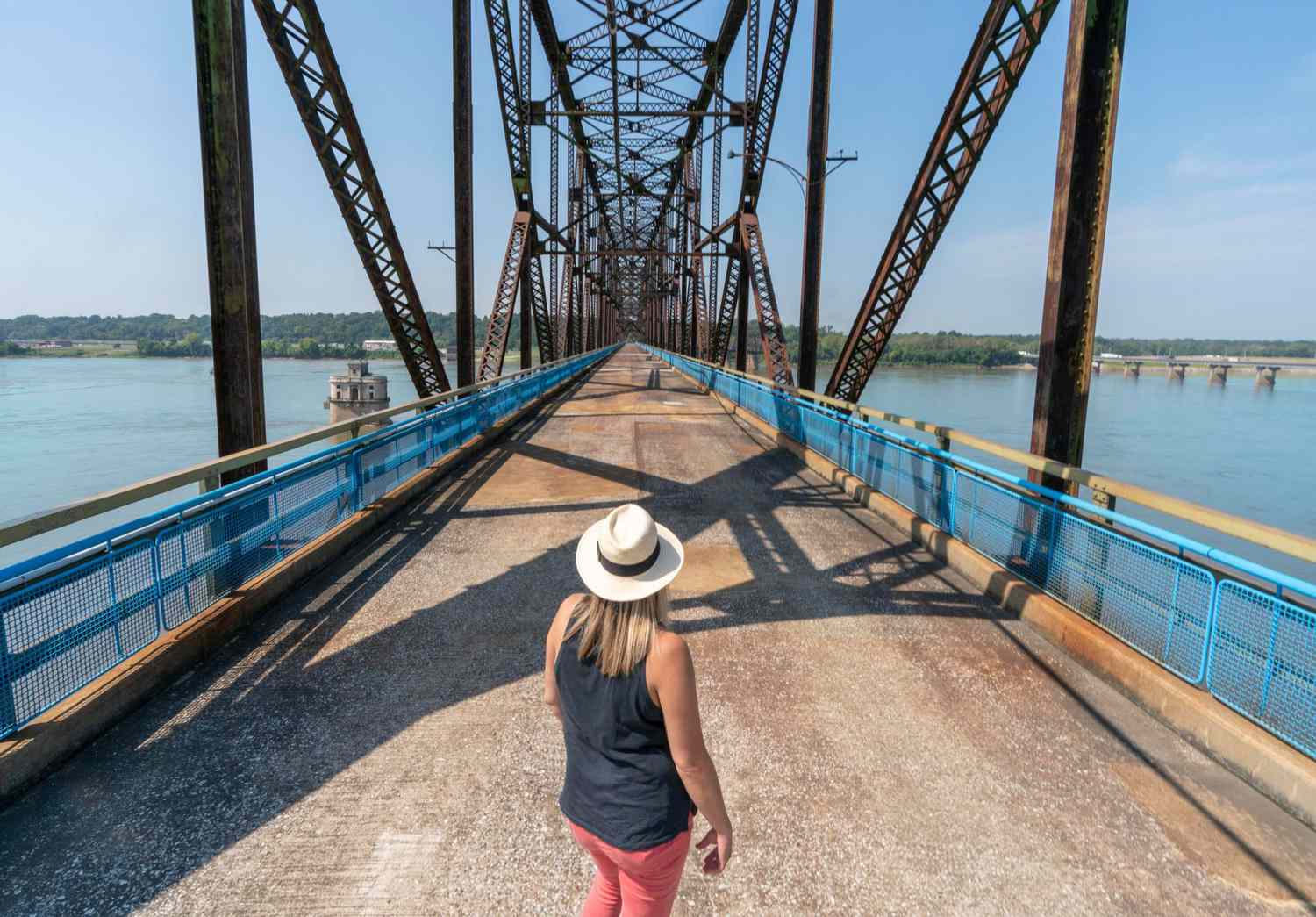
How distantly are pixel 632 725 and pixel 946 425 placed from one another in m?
44.6

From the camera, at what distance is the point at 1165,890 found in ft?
9.31

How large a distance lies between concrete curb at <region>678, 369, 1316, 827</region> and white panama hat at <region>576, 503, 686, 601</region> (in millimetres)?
3444

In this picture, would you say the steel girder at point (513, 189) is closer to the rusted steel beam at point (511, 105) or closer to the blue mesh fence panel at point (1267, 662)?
the rusted steel beam at point (511, 105)

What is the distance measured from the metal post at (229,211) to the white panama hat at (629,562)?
5.51 metres

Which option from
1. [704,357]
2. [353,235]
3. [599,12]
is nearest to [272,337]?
[704,357]

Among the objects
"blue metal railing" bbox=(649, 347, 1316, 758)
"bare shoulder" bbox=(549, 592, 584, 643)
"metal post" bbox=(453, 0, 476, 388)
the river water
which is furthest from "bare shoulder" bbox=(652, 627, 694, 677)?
the river water

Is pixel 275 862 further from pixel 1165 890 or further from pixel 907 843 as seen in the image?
pixel 1165 890

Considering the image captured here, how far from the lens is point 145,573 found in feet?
14.4

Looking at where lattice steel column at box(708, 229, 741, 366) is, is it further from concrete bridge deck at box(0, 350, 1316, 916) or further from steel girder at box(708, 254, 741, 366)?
concrete bridge deck at box(0, 350, 1316, 916)

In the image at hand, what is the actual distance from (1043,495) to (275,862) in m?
5.58

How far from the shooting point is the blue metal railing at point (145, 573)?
3500 millimetres

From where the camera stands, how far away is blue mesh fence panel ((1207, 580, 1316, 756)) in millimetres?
3479

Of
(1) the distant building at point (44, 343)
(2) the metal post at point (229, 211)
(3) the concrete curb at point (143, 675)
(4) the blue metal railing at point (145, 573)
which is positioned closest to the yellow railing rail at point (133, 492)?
(4) the blue metal railing at point (145, 573)

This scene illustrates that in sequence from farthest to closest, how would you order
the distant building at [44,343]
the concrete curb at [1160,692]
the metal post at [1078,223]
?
the distant building at [44,343] < the metal post at [1078,223] < the concrete curb at [1160,692]
